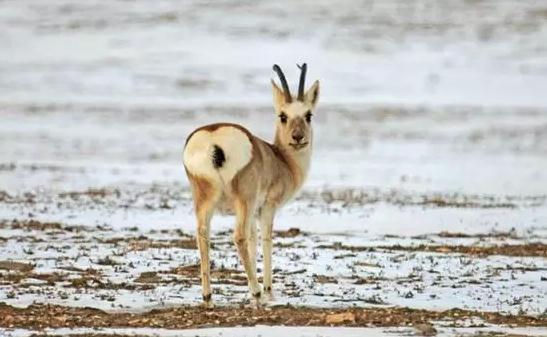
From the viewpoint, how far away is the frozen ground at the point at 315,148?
1293cm

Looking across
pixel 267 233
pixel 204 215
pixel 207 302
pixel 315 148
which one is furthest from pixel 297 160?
pixel 315 148

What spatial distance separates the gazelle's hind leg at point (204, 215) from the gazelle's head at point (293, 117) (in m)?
1.53

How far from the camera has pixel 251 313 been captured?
1040cm

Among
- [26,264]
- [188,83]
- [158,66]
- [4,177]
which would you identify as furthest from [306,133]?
[158,66]

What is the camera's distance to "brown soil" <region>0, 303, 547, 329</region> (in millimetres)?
9828

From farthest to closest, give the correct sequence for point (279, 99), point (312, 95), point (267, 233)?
1. point (312, 95)
2. point (279, 99)
3. point (267, 233)

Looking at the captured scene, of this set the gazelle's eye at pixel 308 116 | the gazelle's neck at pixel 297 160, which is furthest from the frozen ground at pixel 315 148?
the gazelle's eye at pixel 308 116

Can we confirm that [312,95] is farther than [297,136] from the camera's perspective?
Yes

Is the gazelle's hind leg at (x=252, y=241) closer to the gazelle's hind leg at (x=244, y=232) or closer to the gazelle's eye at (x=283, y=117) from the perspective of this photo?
the gazelle's hind leg at (x=244, y=232)

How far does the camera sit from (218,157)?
35.3 feet

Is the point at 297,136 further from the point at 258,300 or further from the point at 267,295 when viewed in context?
the point at 258,300

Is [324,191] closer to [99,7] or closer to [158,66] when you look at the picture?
[158,66]

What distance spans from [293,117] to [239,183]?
5.07 feet

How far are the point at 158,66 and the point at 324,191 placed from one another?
30699mm
